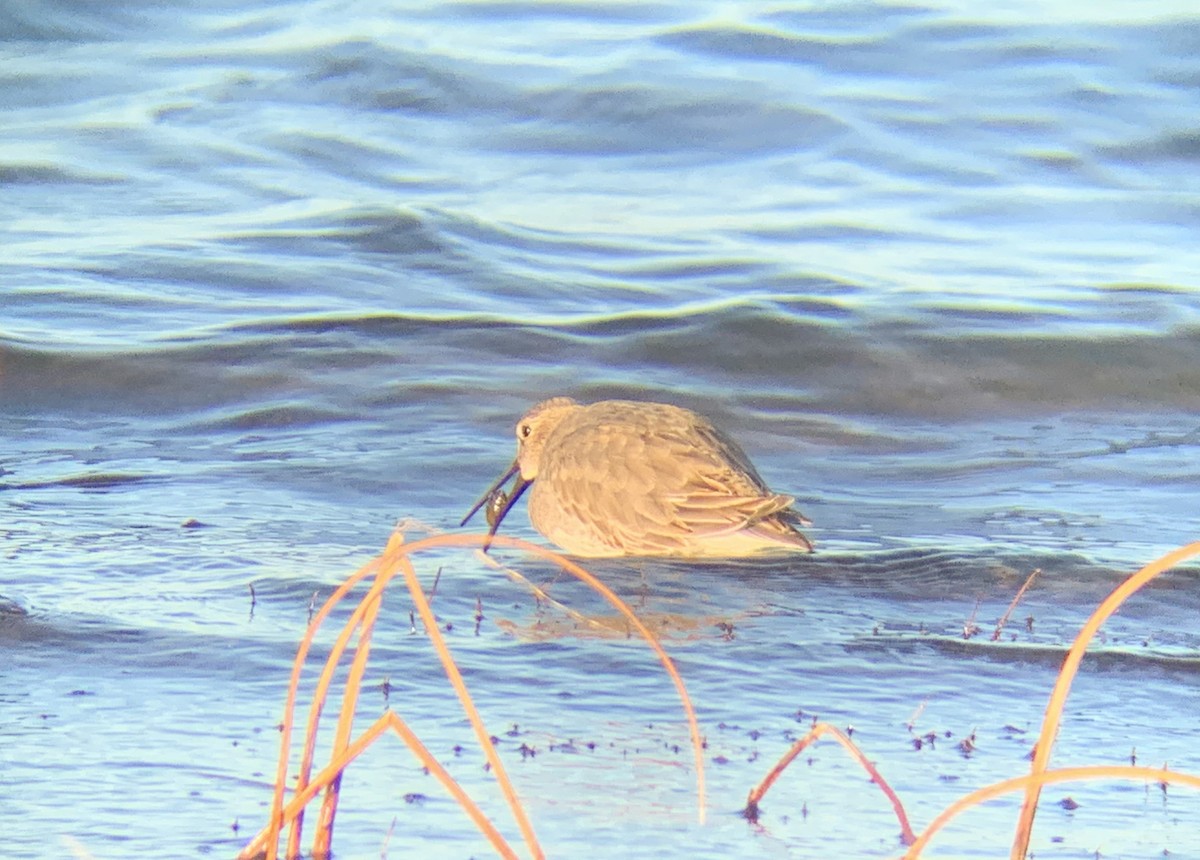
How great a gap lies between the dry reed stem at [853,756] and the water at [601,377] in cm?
6

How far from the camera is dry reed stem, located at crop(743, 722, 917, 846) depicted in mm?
3205

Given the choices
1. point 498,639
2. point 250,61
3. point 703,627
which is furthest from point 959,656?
point 250,61

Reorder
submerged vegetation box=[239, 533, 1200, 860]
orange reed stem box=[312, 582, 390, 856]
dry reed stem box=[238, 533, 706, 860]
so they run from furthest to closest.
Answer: orange reed stem box=[312, 582, 390, 856], dry reed stem box=[238, 533, 706, 860], submerged vegetation box=[239, 533, 1200, 860]

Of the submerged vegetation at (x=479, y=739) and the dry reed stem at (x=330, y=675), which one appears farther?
the dry reed stem at (x=330, y=675)

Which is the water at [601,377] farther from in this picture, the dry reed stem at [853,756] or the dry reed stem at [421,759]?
the dry reed stem at [421,759]

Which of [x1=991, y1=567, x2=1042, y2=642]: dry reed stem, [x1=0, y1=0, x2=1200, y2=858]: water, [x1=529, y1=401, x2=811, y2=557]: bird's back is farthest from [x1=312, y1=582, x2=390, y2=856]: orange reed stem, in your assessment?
[x1=529, y1=401, x2=811, y2=557]: bird's back

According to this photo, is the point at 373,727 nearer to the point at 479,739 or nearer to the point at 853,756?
the point at 479,739

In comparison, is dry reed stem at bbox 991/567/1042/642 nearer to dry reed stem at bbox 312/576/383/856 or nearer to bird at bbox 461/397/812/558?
bird at bbox 461/397/812/558

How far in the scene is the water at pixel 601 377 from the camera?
14.1 feet

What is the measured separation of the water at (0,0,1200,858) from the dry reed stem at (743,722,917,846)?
6 centimetres

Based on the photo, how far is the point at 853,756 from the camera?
3.56 metres

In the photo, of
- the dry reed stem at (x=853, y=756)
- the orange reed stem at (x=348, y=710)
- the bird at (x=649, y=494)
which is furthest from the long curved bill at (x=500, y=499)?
the orange reed stem at (x=348, y=710)

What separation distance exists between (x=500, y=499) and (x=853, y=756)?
13.1 feet

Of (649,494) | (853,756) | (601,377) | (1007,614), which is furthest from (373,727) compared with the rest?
(601,377)
